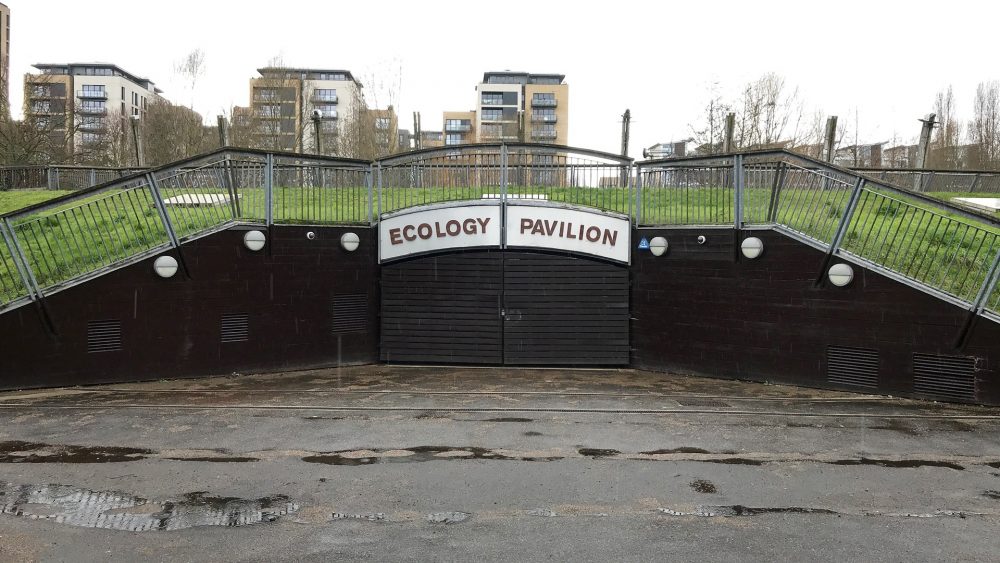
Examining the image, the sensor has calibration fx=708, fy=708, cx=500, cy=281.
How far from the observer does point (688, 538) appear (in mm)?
5246

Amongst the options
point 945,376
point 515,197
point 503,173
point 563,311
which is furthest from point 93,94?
point 945,376

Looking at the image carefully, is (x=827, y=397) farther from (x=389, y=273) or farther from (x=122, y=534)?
(x=122, y=534)

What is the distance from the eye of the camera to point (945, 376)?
388 inches

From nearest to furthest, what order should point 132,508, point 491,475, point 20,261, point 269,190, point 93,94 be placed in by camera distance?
point 132,508
point 491,475
point 20,261
point 269,190
point 93,94

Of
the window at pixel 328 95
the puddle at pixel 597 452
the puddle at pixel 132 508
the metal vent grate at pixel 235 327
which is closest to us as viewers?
the puddle at pixel 132 508

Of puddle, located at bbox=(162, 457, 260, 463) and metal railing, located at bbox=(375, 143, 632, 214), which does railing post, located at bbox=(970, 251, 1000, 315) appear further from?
puddle, located at bbox=(162, 457, 260, 463)

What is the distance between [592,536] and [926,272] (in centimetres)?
781

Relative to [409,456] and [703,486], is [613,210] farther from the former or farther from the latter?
[703,486]

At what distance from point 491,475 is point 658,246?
22.8 feet

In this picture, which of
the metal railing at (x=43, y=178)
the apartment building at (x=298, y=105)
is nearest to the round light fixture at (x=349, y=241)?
the apartment building at (x=298, y=105)

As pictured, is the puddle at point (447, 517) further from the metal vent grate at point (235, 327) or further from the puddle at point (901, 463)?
the metal vent grate at point (235, 327)

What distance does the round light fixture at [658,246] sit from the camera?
41.0ft

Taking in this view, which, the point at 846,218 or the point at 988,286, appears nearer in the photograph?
the point at 988,286

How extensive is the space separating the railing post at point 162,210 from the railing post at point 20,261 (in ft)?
6.35
